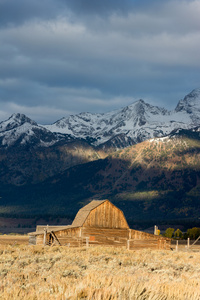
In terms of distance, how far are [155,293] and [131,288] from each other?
0.56m

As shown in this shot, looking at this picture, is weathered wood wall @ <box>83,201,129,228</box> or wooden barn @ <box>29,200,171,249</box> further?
weathered wood wall @ <box>83,201,129,228</box>

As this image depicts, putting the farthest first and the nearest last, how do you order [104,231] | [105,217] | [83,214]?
[105,217], [83,214], [104,231]

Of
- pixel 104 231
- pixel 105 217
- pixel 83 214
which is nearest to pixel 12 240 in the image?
pixel 83 214

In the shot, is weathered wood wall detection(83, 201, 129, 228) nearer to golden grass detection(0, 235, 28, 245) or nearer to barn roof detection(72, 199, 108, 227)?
barn roof detection(72, 199, 108, 227)

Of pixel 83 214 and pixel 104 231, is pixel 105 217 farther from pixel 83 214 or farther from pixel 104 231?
pixel 83 214

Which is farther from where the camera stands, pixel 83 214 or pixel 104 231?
pixel 83 214

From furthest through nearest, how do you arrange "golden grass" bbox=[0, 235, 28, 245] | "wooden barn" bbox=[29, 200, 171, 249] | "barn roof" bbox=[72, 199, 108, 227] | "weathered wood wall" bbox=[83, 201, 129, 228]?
"golden grass" bbox=[0, 235, 28, 245] < "weathered wood wall" bbox=[83, 201, 129, 228] < "barn roof" bbox=[72, 199, 108, 227] < "wooden barn" bbox=[29, 200, 171, 249]

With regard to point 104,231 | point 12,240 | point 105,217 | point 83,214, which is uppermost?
point 83,214

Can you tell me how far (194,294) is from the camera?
426 inches

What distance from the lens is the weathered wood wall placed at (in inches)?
2091

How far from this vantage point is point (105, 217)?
54500mm

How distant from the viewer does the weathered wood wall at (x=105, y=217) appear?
53.1 metres

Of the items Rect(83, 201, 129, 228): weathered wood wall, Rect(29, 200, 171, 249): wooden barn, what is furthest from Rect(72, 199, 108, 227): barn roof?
Rect(83, 201, 129, 228): weathered wood wall

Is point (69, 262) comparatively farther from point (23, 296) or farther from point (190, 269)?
point (23, 296)
